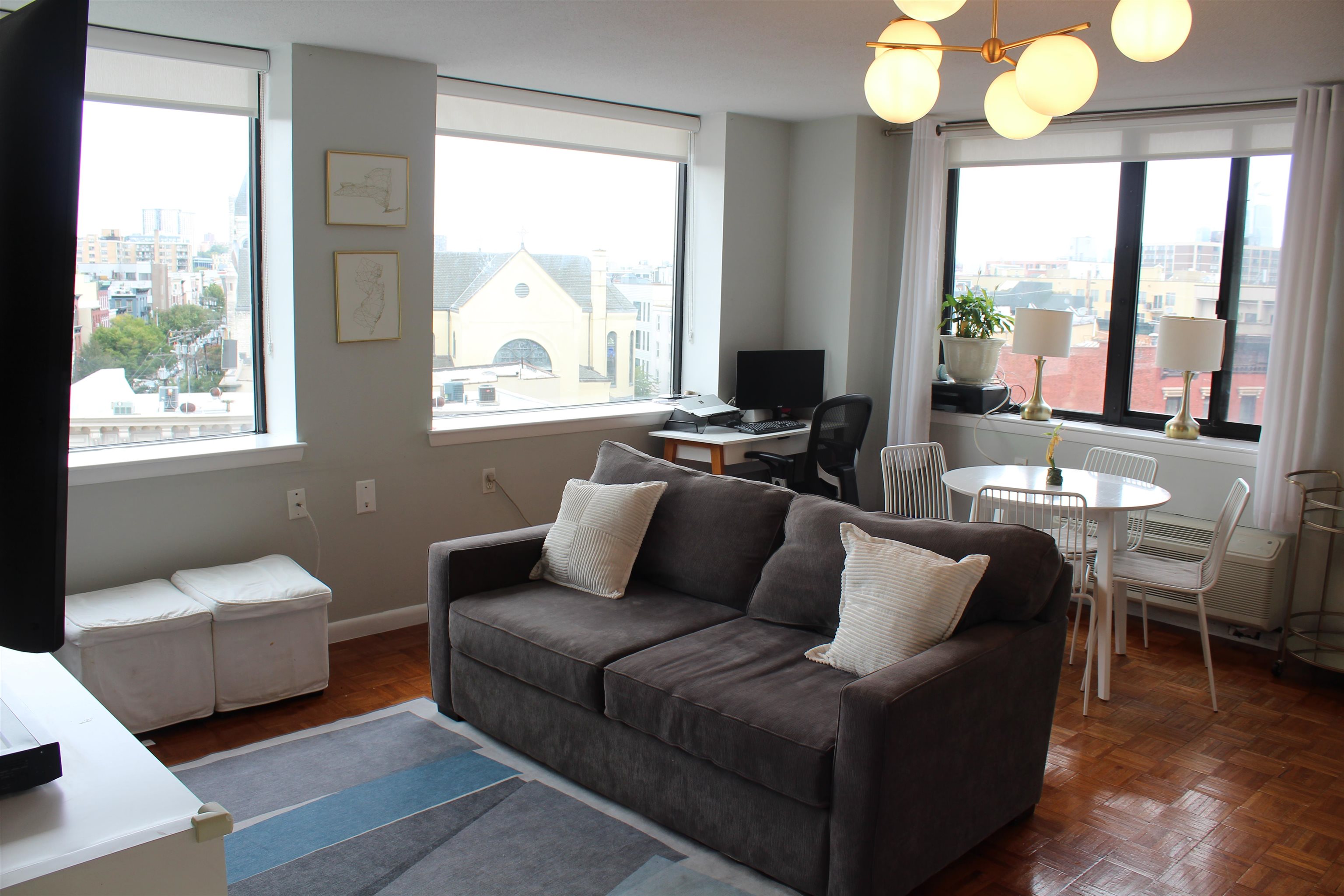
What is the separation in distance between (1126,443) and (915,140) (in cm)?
186

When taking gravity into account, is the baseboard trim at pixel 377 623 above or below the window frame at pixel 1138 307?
below

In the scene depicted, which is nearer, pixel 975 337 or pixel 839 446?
pixel 839 446

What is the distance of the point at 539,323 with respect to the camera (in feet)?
16.2

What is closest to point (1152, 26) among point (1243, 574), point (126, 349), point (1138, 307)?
point (1243, 574)

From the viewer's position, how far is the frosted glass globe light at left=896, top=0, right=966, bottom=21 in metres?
2.10

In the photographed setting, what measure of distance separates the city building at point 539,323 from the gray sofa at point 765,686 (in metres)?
1.48

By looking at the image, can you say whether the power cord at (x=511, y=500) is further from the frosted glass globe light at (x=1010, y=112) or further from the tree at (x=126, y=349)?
the frosted glass globe light at (x=1010, y=112)

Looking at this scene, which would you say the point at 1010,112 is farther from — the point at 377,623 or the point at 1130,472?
the point at 377,623

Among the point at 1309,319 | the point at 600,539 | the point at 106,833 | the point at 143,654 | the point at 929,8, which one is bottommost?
the point at 143,654

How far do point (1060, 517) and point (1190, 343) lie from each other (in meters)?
1.29

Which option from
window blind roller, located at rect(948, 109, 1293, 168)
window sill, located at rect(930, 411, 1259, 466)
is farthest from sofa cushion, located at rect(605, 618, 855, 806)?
window blind roller, located at rect(948, 109, 1293, 168)

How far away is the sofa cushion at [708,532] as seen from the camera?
3.13 metres

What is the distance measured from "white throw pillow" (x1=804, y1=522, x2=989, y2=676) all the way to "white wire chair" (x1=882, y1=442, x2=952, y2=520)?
1.65 m

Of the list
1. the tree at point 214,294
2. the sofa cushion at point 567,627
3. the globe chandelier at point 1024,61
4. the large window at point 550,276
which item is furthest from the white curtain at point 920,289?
the tree at point 214,294
